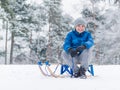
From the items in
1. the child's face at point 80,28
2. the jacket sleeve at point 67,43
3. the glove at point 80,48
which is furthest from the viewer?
the child's face at point 80,28

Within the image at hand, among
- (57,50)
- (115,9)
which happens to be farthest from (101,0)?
(57,50)

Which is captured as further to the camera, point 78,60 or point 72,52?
point 78,60

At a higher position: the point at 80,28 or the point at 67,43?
the point at 80,28

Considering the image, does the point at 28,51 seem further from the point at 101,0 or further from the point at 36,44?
the point at 101,0

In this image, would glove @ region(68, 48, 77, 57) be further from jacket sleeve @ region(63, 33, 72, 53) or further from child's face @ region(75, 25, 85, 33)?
child's face @ region(75, 25, 85, 33)

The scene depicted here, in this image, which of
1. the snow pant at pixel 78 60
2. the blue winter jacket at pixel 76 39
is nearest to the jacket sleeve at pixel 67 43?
the blue winter jacket at pixel 76 39

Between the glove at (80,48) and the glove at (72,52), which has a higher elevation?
the glove at (80,48)

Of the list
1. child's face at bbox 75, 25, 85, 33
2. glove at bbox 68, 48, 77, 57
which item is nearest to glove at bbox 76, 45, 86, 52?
glove at bbox 68, 48, 77, 57

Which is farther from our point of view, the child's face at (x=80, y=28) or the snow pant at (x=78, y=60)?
the child's face at (x=80, y=28)

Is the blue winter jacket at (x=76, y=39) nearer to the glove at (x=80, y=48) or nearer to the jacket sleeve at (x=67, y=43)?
the jacket sleeve at (x=67, y=43)

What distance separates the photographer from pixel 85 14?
29656 millimetres

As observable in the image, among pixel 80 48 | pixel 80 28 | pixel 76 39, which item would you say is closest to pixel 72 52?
pixel 80 48

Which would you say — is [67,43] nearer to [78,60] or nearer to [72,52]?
[72,52]

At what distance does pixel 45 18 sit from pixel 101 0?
10.1m
